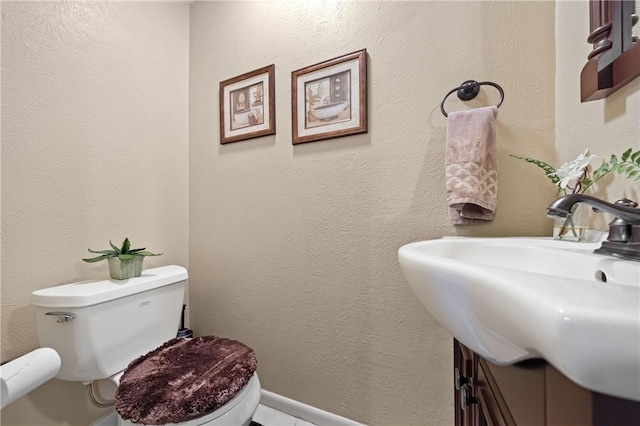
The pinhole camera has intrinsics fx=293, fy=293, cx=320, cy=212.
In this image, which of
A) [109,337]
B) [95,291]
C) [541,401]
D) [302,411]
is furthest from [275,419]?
[541,401]

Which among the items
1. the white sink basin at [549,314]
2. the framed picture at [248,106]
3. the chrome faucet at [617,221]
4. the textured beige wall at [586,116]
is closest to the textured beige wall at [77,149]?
the framed picture at [248,106]

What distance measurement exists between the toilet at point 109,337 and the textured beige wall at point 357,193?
0.39 meters

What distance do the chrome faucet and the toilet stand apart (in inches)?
34.7

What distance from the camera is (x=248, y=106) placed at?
1.43 metres

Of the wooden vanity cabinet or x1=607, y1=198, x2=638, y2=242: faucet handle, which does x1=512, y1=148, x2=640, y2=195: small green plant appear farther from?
the wooden vanity cabinet

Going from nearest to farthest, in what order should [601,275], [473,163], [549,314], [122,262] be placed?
[549,314] < [601,275] < [473,163] < [122,262]

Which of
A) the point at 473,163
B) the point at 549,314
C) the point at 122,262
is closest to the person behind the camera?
the point at 549,314

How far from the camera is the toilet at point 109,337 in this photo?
2.82 feet

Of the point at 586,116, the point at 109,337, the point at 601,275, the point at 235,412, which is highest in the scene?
the point at 586,116

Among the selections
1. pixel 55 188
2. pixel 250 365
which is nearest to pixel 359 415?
pixel 250 365

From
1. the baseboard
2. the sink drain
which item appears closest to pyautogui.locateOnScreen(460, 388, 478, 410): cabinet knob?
the sink drain

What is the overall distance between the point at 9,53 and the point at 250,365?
1321 mm

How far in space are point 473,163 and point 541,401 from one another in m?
0.73

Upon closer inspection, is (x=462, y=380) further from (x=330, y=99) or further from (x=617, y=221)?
(x=330, y=99)
